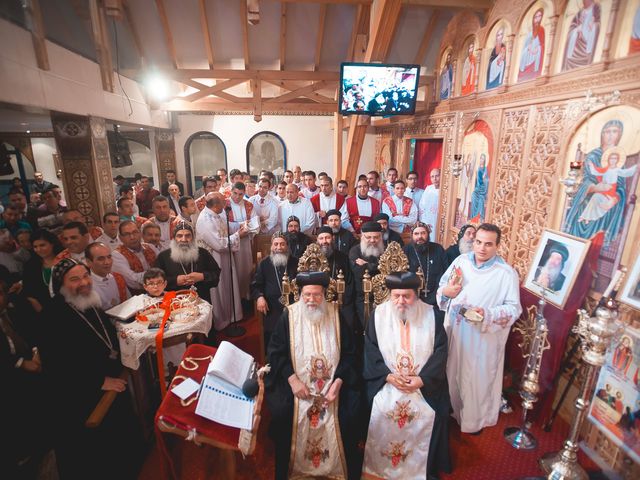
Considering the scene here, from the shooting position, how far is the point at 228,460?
2.49m

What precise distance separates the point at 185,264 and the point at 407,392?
2998 millimetres

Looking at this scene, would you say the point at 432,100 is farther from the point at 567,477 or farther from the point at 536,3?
the point at 567,477

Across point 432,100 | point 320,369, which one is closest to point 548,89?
point 432,100

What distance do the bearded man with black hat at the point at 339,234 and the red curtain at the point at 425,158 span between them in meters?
4.05

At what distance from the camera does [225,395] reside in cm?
230

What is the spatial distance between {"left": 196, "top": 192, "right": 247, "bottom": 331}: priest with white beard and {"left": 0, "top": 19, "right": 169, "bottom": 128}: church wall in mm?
2608

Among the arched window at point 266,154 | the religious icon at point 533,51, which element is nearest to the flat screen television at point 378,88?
the religious icon at point 533,51

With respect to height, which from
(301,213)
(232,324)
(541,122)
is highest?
(541,122)

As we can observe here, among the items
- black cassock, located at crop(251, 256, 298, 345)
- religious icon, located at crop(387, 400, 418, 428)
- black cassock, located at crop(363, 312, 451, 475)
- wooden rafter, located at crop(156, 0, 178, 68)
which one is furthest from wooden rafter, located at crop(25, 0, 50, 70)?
religious icon, located at crop(387, 400, 418, 428)

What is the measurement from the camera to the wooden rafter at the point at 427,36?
873cm

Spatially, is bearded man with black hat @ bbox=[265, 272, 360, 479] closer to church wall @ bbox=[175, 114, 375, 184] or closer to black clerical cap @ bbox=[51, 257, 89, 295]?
black clerical cap @ bbox=[51, 257, 89, 295]

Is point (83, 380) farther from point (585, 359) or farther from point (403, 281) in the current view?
point (585, 359)

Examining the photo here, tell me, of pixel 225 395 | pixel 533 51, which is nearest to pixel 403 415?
pixel 225 395

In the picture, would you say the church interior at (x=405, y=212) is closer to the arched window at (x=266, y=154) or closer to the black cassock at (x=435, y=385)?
the black cassock at (x=435, y=385)
